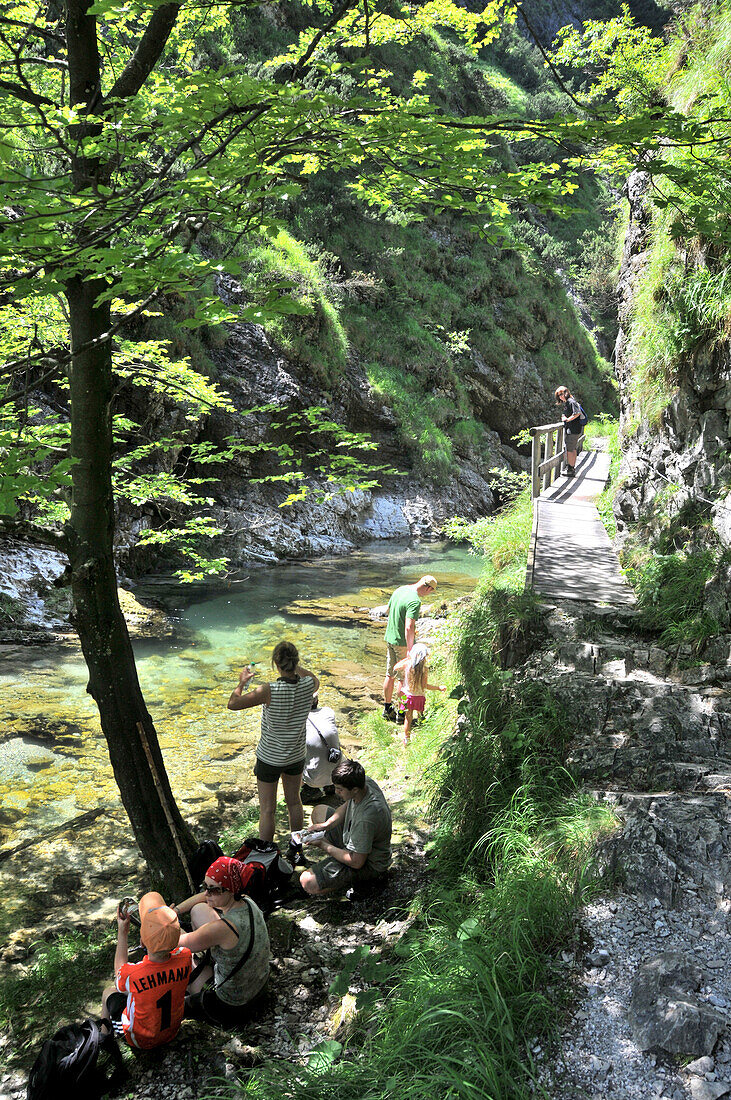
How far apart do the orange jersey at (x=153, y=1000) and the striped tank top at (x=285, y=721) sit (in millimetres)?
1775

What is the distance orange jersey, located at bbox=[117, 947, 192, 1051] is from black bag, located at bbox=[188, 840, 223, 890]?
113 cm

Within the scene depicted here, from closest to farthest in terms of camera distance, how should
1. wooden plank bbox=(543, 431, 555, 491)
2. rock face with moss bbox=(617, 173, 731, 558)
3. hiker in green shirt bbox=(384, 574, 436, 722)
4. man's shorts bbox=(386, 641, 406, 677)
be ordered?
rock face with moss bbox=(617, 173, 731, 558)
hiker in green shirt bbox=(384, 574, 436, 722)
man's shorts bbox=(386, 641, 406, 677)
wooden plank bbox=(543, 431, 555, 491)

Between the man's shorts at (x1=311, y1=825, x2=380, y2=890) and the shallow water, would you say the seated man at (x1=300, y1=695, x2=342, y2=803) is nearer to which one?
the shallow water

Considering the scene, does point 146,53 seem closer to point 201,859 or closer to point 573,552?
point 201,859

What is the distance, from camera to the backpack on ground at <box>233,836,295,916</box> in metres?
4.24

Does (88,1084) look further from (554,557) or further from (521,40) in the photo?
(521,40)

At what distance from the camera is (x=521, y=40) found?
42.3 metres

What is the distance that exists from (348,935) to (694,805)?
2.16 meters

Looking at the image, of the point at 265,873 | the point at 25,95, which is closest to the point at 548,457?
the point at 265,873

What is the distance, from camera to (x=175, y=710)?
26.0 ft

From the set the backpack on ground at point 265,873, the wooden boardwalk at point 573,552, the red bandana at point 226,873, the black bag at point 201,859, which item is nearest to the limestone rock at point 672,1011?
the red bandana at point 226,873

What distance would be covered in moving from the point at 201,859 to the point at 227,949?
3.58ft

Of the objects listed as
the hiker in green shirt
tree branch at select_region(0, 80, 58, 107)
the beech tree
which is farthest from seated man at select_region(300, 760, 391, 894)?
tree branch at select_region(0, 80, 58, 107)

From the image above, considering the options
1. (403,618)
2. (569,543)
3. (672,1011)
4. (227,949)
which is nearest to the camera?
(672,1011)
